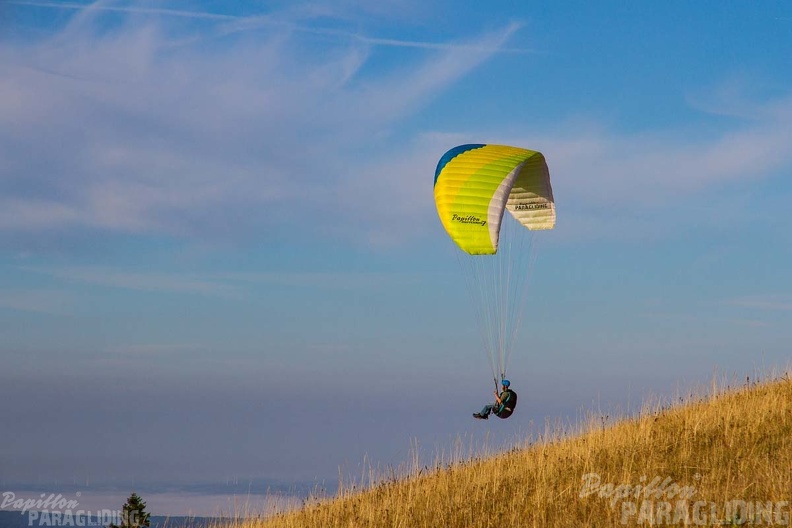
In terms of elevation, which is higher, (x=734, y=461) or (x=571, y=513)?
(x=734, y=461)

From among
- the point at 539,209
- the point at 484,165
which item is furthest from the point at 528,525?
the point at 539,209

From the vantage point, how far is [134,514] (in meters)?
22.5

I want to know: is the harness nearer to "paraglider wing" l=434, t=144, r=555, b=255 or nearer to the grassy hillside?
the grassy hillside

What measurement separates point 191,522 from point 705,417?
10.1 meters

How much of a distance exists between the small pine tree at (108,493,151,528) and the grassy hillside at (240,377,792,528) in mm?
7005

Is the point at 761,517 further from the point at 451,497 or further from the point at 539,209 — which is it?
the point at 539,209

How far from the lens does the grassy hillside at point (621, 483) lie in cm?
1059

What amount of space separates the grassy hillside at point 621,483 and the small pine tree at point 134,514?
23.0 ft

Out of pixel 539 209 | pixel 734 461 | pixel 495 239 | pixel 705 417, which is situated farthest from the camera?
pixel 539 209

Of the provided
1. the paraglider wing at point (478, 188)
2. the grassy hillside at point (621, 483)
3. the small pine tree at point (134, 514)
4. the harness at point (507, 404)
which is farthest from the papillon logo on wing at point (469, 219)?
the small pine tree at point (134, 514)

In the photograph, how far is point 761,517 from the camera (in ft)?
32.1

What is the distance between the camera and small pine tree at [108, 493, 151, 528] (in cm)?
2108

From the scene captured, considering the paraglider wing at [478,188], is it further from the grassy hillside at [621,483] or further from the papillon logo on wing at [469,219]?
the grassy hillside at [621,483]

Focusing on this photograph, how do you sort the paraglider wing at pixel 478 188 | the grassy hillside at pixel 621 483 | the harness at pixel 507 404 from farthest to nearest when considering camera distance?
1. the paraglider wing at pixel 478 188
2. the harness at pixel 507 404
3. the grassy hillside at pixel 621 483
